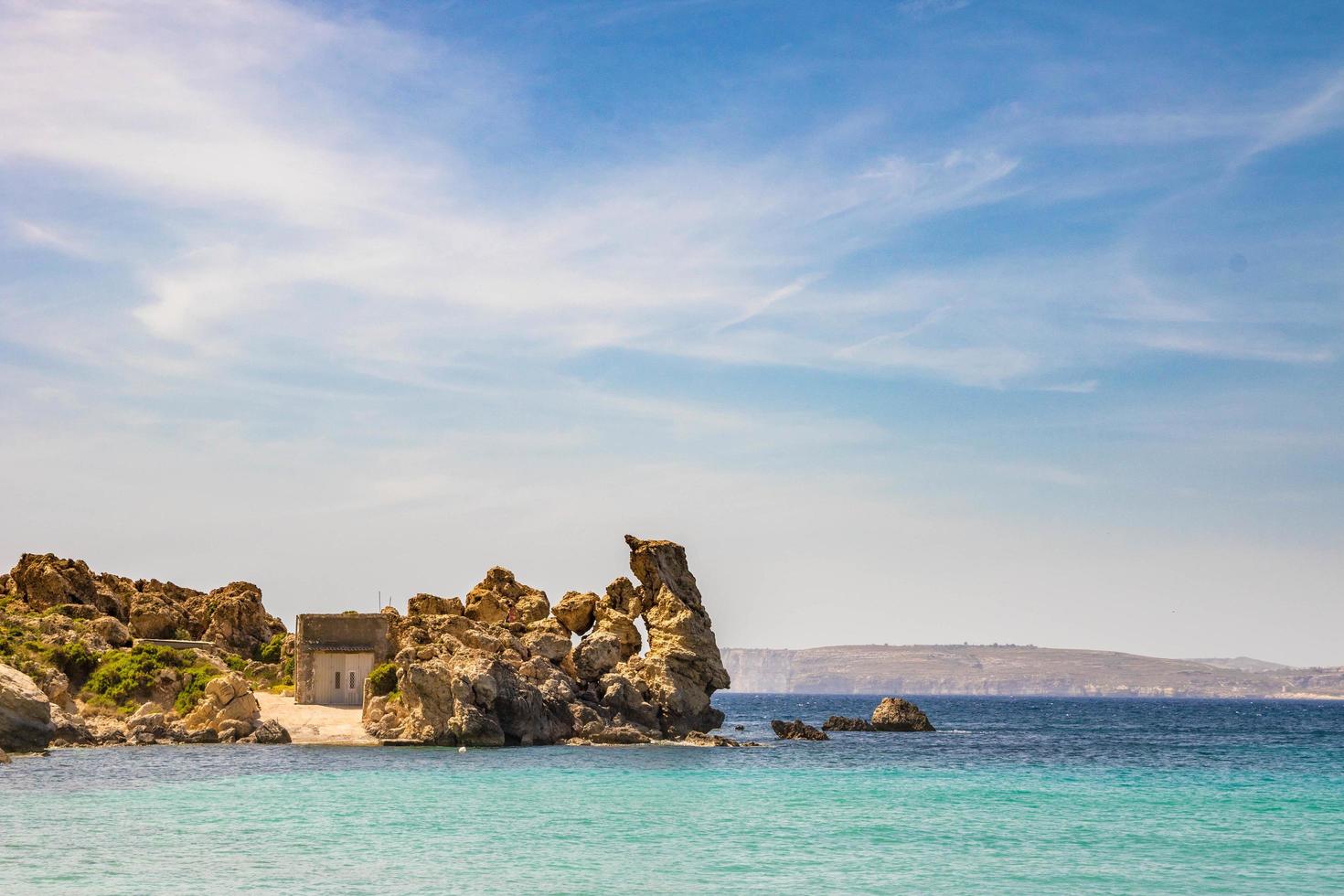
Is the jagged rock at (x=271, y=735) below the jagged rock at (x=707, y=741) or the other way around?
the other way around

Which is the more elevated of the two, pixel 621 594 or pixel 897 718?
pixel 621 594

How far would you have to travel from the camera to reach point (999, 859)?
33.6 m

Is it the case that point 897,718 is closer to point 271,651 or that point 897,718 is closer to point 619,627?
point 619,627

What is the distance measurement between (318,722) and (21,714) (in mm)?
15303

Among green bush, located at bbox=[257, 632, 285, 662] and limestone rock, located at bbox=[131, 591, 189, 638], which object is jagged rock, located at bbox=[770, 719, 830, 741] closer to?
green bush, located at bbox=[257, 632, 285, 662]

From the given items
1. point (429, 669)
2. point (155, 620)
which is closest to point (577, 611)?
point (429, 669)

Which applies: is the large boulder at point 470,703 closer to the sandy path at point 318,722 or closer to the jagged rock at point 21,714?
the sandy path at point 318,722

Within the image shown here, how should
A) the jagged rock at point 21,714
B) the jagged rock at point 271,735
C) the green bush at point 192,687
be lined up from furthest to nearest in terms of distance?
the green bush at point 192,687, the jagged rock at point 271,735, the jagged rock at point 21,714

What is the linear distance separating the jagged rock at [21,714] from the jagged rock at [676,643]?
3086cm

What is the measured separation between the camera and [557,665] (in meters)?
72.8

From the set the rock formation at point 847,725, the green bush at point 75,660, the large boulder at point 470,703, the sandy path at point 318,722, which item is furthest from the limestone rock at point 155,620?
the rock formation at point 847,725

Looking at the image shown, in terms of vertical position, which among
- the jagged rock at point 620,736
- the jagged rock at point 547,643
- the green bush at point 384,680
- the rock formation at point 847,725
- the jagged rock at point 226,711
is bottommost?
the rock formation at point 847,725

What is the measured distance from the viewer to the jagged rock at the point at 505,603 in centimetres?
7788

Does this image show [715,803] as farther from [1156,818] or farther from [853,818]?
[1156,818]
